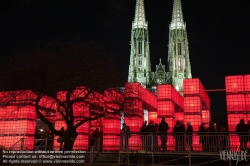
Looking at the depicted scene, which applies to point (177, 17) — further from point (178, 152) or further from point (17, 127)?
point (178, 152)

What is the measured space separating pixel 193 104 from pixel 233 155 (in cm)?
876

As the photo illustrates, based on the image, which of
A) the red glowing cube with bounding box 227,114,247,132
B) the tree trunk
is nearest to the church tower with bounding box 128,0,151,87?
the red glowing cube with bounding box 227,114,247,132

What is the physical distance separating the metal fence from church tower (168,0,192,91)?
61.9 meters

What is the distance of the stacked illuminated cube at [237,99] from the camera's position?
17.1 metres

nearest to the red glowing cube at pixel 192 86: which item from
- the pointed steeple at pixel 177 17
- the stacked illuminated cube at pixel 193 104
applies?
the stacked illuminated cube at pixel 193 104

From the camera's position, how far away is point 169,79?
263 ft

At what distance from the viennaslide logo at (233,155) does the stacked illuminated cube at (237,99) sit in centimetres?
578

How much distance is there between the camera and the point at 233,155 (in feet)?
37.6

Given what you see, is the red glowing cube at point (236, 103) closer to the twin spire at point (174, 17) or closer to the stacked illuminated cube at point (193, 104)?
the stacked illuminated cube at point (193, 104)

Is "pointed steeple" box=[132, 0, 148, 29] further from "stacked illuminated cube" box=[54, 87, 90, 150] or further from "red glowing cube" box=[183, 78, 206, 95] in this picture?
"stacked illuminated cube" box=[54, 87, 90, 150]

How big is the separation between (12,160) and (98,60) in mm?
6417

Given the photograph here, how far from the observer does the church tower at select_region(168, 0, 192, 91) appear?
75062mm

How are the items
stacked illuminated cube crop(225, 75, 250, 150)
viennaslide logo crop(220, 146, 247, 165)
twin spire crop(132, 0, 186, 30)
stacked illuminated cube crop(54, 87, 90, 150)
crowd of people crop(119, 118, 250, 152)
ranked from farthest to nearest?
twin spire crop(132, 0, 186, 30), stacked illuminated cube crop(225, 75, 250, 150), stacked illuminated cube crop(54, 87, 90, 150), crowd of people crop(119, 118, 250, 152), viennaslide logo crop(220, 146, 247, 165)

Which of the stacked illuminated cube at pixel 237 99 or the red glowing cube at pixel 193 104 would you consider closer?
the stacked illuminated cube at pixel 237 99
